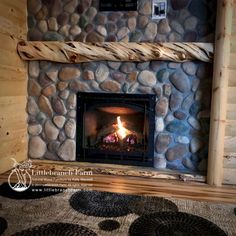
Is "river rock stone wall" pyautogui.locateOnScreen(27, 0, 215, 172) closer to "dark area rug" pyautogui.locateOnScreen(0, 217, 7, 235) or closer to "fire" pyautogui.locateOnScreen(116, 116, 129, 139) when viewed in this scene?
"fire" pyautogui.locateOnScreen(116, 116, 129, 139)

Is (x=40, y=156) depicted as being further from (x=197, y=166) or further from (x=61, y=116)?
(x=197, y=166)

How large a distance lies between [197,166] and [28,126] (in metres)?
1.72

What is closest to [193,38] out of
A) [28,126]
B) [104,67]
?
[104,67]

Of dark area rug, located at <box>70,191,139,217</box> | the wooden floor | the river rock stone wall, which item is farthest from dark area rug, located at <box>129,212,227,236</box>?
the river rock stone wall

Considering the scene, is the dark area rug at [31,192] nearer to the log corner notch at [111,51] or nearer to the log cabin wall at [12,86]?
the log cabin wall at [12,86]

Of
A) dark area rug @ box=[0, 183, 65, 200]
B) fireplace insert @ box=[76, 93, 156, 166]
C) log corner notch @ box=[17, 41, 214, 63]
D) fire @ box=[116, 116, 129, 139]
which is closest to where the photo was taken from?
dark area rug @ box=[0, 183, 65, 200]

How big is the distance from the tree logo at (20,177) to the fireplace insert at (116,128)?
516mm

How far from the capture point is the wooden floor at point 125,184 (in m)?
2.26

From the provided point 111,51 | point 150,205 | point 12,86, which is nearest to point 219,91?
point 111,51

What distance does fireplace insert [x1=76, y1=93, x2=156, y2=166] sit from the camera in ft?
9.00

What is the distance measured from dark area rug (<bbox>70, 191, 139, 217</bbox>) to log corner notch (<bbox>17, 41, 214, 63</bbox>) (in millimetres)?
1226

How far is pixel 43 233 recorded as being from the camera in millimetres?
1605

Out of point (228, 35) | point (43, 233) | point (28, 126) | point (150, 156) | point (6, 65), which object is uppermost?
point (228, 35)

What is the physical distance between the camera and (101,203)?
202cm
